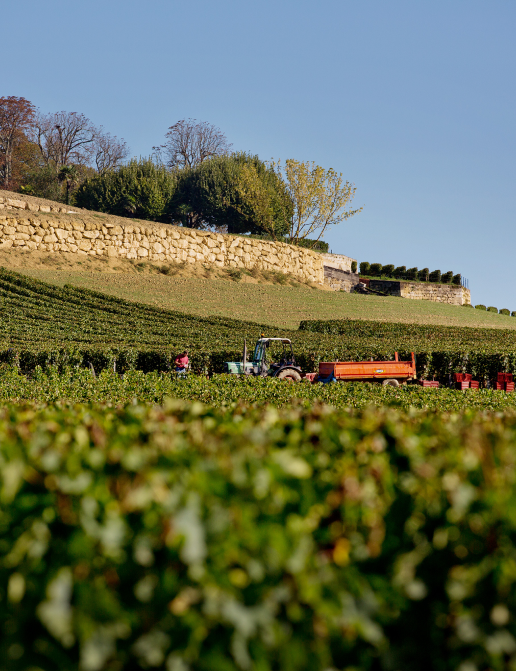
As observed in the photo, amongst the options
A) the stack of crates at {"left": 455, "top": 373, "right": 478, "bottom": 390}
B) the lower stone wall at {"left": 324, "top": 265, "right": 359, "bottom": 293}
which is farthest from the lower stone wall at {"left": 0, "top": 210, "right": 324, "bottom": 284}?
the stack of crates at {"left": 455, "top": 373, "right": 478, "bottom": 390}

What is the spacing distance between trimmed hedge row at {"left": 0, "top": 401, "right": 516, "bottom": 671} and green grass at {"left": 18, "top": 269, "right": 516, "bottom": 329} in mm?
29598

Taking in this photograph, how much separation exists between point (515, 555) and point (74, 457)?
1.82 meters

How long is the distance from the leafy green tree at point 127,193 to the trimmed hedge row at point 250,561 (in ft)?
172

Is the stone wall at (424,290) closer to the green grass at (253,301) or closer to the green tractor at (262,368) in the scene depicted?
the green grass at (253,301)

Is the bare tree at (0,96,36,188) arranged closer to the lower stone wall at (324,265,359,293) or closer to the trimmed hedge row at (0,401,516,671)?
Result: the lower stone wall at (324,265,359,293)

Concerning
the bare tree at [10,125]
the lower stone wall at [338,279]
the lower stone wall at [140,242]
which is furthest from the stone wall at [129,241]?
the bare tree at [10,125]

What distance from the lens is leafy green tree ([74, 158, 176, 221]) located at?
173ft

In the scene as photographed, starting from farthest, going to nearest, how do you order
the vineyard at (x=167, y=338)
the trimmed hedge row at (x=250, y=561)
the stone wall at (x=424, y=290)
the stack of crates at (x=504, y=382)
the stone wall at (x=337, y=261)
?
the stone wall at (x=337, y=261) < the stone wall at (x=424, y=290) < the vineyard at (x=167, y=338) < the stack of crates at (x=504, y=382) < the trimmed hedge row at (x=250, y=561)

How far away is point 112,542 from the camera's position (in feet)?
7.28

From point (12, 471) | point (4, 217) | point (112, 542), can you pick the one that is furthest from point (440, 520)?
point (4, 217)

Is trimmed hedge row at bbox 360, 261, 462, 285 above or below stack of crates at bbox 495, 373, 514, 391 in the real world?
above

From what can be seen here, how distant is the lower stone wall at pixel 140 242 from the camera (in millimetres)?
37781

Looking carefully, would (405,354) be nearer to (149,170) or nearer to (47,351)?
(47,351)

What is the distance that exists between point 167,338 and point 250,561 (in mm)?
23449
